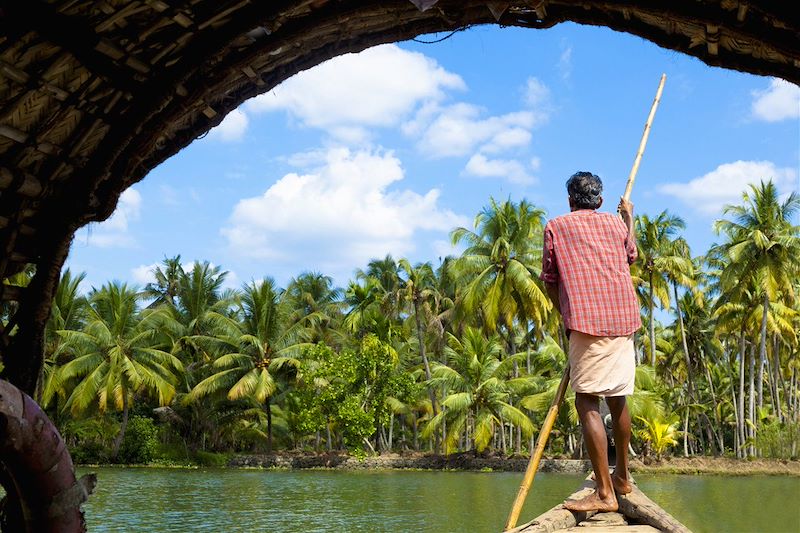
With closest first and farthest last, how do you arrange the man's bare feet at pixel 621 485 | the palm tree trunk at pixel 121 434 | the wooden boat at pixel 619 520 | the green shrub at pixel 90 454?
the wooden boat at pixel 619 520, the man's bare feet at pixel 621 485, the palm tree trunk at pixel 121 434, the green shrub at pixel 90 454

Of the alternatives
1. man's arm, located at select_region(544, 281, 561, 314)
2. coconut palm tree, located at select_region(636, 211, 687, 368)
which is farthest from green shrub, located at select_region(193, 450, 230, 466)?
man's arm, located at select_region(544, 281, 561, 314)

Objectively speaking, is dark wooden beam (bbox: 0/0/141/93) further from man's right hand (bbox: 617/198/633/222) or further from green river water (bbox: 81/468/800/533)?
green river water (bbox: 81/468/800/533)

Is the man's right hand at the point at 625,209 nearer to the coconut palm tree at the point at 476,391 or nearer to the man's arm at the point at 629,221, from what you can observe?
the man's arm at the point at 629,221

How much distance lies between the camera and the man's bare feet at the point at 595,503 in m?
2.37

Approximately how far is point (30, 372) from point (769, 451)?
25.7 m

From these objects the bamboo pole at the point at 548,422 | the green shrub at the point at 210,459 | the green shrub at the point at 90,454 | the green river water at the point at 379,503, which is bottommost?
→ the green river water at the point at 379,503

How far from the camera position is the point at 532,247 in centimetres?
2405

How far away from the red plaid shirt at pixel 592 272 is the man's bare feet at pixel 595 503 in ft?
1.86

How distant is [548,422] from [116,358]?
23125 millimetres

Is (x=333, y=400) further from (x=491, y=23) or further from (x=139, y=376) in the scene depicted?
(x=491, y=23)

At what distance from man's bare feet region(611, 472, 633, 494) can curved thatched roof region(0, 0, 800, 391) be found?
1.44 meters

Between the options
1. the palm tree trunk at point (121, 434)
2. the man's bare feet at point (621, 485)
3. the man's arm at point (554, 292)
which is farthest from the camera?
the palm tree trunk at point (121, 434)

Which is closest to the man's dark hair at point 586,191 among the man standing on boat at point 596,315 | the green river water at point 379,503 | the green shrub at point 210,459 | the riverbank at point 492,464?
the man standing on boat at point 596,315

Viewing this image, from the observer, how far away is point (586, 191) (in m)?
2.54
